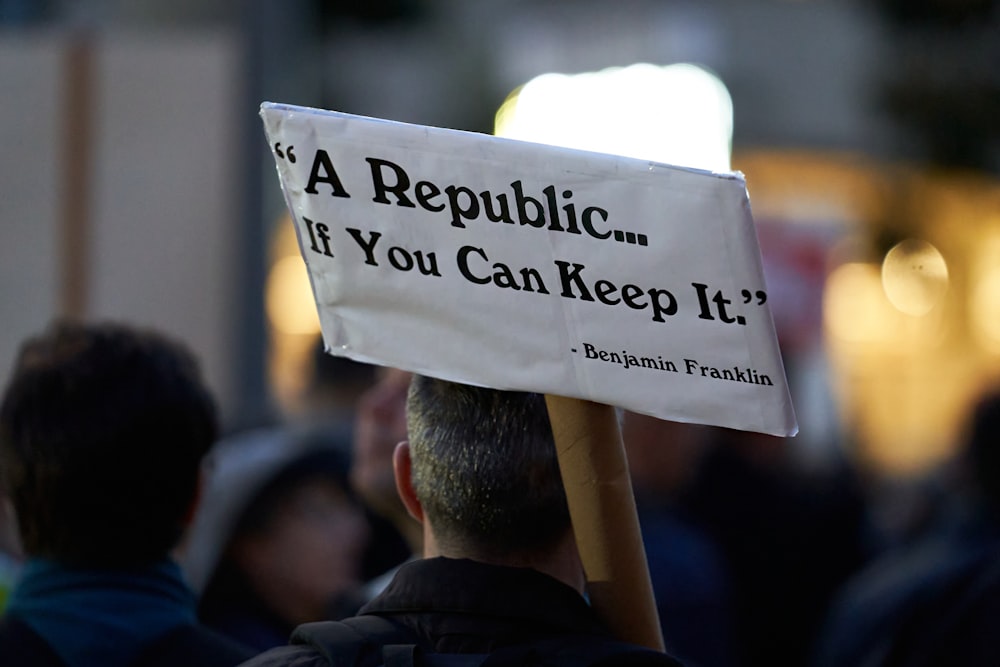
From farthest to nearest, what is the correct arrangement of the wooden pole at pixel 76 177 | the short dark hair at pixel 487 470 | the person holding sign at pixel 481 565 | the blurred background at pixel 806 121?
the blurred background at pixel 806 121 < the wooden pole at pixel 76 177 < the short dark hair at pixel 487 470 < the person holding sign at pixel 481 565

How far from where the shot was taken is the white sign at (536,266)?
155 cm

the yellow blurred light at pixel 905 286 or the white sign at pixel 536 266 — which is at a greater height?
the white sign at pixel 536 266

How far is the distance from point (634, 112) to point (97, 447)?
12272 millimetres

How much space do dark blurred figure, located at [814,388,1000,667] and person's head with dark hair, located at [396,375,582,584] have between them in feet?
5.44

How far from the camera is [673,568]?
3875 millimetres

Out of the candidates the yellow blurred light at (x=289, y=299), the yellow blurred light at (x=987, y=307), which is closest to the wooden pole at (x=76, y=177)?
the yellow blurred light at (x=289, y=299)

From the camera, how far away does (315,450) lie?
129 inches

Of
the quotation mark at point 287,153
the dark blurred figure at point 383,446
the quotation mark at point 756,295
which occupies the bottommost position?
the dark blurred figure at point 383,446

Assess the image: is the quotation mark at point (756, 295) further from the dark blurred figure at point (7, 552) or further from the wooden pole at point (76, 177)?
the wooden pole at point (76, 177)

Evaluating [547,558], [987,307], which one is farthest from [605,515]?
[987,307]

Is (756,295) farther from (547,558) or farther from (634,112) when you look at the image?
(634,112)

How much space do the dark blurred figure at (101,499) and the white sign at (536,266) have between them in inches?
21.5

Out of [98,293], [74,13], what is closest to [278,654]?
[98,293]

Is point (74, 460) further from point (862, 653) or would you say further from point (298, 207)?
point (862, 653)
